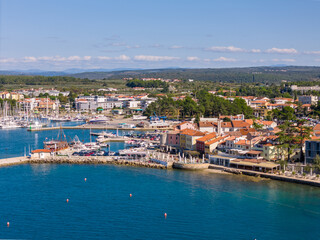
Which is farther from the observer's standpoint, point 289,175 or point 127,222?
point 289,175

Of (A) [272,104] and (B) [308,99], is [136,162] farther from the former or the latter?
(B) [308,99]

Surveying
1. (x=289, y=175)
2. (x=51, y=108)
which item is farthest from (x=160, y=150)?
(x=51, y=108)

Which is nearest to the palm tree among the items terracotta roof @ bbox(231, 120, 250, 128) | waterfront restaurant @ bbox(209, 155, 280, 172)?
waterfront restaurant @ bbox(209, 155, 280, 172)

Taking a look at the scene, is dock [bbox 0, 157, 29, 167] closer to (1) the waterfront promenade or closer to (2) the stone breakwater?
(1) the waterfront promenade

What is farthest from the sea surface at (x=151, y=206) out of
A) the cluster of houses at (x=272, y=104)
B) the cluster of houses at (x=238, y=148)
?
the cluster of houses at (x=272, y=104)

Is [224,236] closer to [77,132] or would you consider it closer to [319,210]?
[319,210]

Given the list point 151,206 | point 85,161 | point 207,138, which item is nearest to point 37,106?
Answer: point 85,161

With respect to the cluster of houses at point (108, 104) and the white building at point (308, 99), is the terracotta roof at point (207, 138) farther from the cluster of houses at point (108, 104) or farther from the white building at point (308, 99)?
the cluster of houses at point (108, 104)
